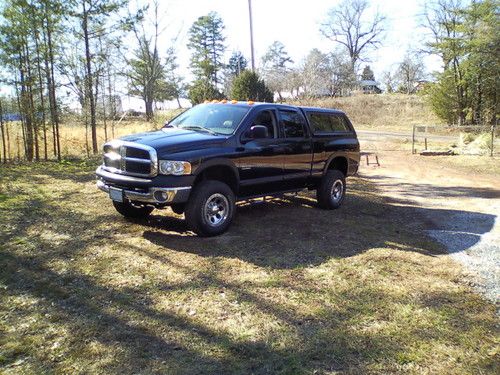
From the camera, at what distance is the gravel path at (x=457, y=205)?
17.6 ft

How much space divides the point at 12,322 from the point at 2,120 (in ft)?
38.7

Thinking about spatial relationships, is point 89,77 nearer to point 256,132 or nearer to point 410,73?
point 256,132

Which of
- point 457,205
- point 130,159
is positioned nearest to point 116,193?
point 130,159

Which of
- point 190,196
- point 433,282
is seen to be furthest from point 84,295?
point 433,282

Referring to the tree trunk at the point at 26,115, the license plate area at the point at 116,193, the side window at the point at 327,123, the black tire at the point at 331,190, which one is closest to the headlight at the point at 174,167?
the license plate area at the point at 116,193

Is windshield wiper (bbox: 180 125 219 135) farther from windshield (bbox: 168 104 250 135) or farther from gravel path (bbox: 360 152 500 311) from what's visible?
gravel path (bbox: 360 152 500 311)

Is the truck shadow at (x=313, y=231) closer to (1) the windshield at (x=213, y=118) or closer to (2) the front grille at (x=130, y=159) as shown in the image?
(2) the front grille at (x=130, y=159)

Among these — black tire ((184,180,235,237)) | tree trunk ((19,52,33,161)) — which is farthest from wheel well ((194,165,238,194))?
tree trunk ((19,52,33,161))

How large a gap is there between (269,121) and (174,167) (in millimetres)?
2046

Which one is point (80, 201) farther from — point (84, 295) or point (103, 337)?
point (103, 337)

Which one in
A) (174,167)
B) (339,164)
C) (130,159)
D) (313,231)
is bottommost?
(313,231)

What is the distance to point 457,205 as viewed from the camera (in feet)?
30.5

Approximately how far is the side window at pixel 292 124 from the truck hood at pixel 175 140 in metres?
1.43

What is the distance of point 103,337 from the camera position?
3289 mm
